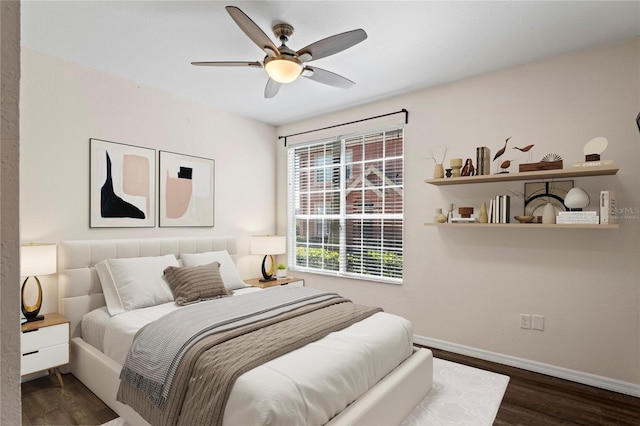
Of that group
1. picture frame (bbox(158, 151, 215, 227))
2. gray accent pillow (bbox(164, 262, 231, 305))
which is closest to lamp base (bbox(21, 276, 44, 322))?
gray accent pillow (bbox(164, 262, 231, 305))

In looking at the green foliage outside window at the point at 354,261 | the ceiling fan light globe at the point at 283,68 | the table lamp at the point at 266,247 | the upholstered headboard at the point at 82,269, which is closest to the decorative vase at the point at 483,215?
the green foliage outside window at the point at 354,261

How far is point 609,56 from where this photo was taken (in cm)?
282

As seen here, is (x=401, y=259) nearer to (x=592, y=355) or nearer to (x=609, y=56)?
(x=592, y=355)

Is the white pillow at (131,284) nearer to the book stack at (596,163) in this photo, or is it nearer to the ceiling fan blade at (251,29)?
the ceiling fan blade at (251,29)

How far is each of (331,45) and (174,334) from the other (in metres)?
2.06

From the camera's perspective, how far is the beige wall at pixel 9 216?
45 cm

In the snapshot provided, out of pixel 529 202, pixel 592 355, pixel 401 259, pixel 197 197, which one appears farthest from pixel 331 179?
pixel 592 355

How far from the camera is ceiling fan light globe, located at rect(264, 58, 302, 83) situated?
2396 mm

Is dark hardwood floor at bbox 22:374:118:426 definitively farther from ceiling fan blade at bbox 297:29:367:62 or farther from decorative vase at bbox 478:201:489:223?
decorative vase at bbox 478:201:489:223

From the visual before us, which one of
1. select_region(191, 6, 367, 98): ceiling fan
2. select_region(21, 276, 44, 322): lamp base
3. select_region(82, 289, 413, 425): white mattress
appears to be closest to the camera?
select_region(82, 289, 413, 425): white mattress

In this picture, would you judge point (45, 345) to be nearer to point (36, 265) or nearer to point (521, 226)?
point (36, 265)

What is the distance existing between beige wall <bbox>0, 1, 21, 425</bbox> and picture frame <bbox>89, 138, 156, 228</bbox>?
3.26m

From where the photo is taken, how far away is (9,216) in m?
0.45

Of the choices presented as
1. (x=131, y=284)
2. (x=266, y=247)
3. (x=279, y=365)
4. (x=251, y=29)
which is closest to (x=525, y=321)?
(x=279, y=365)
